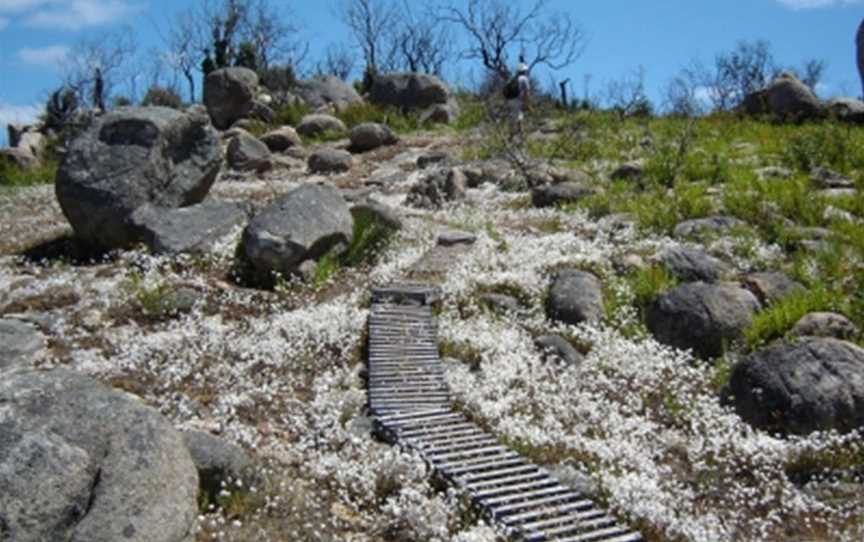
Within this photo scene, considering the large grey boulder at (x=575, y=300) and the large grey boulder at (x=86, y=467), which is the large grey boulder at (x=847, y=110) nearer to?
the large grey boulder at (x=575, y=300)

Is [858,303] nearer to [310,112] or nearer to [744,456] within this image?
[744,456]

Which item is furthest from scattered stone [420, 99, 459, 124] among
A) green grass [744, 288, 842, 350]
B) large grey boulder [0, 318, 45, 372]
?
large grey boulder [0, 318, 45, 372]

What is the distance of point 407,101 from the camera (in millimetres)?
31203

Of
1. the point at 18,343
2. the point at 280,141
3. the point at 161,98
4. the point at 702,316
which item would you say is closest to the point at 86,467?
the point at 18,343

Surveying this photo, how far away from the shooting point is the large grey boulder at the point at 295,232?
39.4 ft

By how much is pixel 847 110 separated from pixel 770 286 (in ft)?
56.8

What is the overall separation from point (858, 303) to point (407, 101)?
893 inches

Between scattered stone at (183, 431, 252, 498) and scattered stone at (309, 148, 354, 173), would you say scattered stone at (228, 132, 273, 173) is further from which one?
scattered stone at (183, 431, 252, 498)

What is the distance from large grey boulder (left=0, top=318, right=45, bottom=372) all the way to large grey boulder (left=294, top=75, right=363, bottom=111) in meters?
22.9

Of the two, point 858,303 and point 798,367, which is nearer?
point 798,367

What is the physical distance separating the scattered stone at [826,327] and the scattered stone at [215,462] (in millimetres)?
6137

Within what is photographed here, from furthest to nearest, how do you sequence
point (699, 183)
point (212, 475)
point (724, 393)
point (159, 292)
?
1. point (699, 183)
2. point (159, 292)
3. point (724, 393)
4. point (212, 475)

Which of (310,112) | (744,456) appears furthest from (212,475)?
(310,112)

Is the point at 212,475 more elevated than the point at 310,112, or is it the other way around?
the point at 310,112
